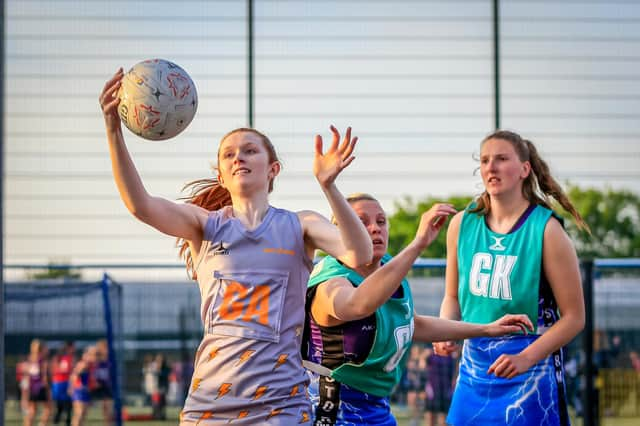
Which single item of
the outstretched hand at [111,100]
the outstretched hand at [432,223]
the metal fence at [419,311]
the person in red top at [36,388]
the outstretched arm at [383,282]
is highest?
the outstretched hand at [111,100]

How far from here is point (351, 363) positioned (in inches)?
142

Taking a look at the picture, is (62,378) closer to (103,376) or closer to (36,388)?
(36,388)

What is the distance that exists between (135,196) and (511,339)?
1.67m

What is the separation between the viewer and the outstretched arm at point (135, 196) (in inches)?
117

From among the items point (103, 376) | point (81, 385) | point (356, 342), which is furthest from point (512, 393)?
point (81, 385)

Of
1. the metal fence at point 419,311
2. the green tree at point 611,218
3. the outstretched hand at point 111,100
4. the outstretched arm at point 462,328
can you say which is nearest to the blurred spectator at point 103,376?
the metal fence at point 419,311

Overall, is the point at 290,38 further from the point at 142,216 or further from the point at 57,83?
the point at 142,216

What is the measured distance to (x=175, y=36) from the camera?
48.4 feet

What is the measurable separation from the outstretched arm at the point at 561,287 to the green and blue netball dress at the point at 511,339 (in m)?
0.04

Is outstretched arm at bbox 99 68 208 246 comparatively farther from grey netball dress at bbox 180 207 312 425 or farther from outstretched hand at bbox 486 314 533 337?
outstretched hand at bbox 486 314 533 337

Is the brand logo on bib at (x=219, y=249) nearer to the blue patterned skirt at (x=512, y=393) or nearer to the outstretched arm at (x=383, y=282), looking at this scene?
the outstretched arm at (x=383, y=282)

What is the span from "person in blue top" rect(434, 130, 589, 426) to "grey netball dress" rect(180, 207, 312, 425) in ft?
2.99

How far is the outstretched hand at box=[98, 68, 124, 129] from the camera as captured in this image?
9.71ft

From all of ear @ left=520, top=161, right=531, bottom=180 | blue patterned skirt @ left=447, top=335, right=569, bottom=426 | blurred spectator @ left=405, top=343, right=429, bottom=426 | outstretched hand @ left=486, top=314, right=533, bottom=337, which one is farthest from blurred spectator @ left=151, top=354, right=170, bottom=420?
outstretched hand @ left=486, top=314, right=533, bottom=337
